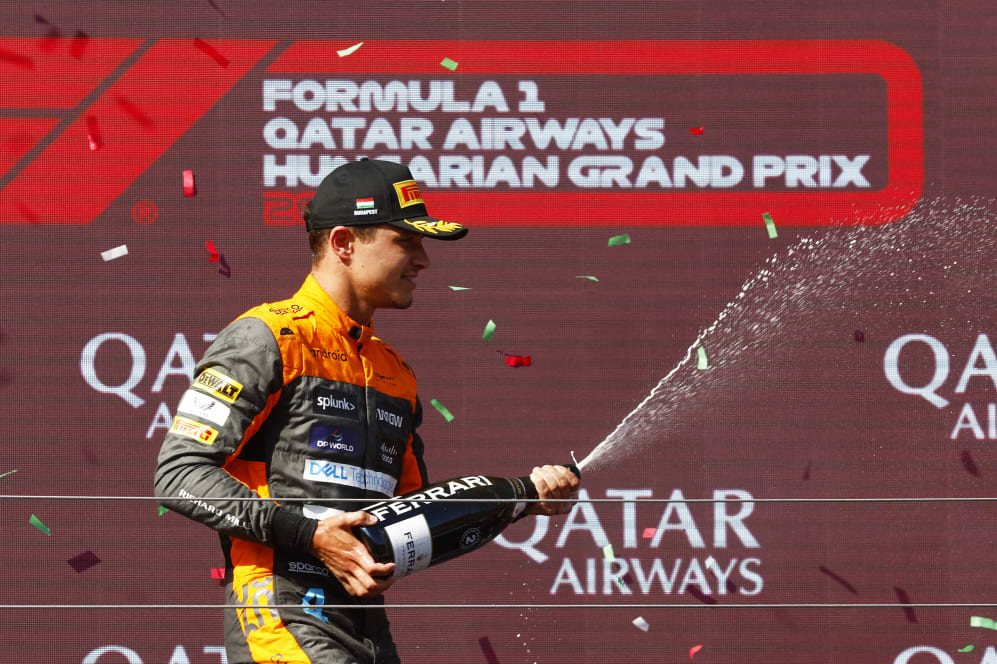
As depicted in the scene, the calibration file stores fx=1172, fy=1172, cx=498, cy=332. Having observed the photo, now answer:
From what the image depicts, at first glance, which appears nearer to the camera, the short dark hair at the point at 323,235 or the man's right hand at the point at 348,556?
the man's right hand at the point at 348,556

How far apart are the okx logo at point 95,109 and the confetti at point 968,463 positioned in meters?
2.11

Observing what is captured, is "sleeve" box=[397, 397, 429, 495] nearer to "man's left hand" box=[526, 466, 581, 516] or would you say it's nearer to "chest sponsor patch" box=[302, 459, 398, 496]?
"chest sponsor patch" box=[302, 459, 398, 496]

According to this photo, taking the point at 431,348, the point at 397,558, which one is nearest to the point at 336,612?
the point at 397,558

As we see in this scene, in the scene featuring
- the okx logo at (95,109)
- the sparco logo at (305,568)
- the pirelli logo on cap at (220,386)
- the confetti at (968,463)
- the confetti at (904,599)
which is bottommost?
the confetti at (904,599)

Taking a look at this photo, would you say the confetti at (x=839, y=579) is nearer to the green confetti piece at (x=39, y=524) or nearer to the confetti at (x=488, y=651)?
the confetti at (x=488, y=651)

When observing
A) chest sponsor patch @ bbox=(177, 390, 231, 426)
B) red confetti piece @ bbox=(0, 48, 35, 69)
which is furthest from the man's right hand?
red confetti piece @ bbox=(0, 48, 35, 69)

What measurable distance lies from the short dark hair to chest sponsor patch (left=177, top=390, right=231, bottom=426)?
14.2 inches

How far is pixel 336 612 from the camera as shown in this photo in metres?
1.89

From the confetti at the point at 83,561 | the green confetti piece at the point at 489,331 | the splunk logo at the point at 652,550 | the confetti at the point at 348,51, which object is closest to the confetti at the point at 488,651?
the splunk logo at the point at 652,550

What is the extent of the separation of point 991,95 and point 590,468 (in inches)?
57.7

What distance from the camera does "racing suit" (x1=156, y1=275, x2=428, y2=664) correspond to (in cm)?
179

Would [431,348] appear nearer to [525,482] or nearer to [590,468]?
[590,468]

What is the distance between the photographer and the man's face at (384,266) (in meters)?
2.03

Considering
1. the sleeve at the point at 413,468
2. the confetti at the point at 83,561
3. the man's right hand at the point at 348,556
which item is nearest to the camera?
the man's right hand at the point at 348,556
